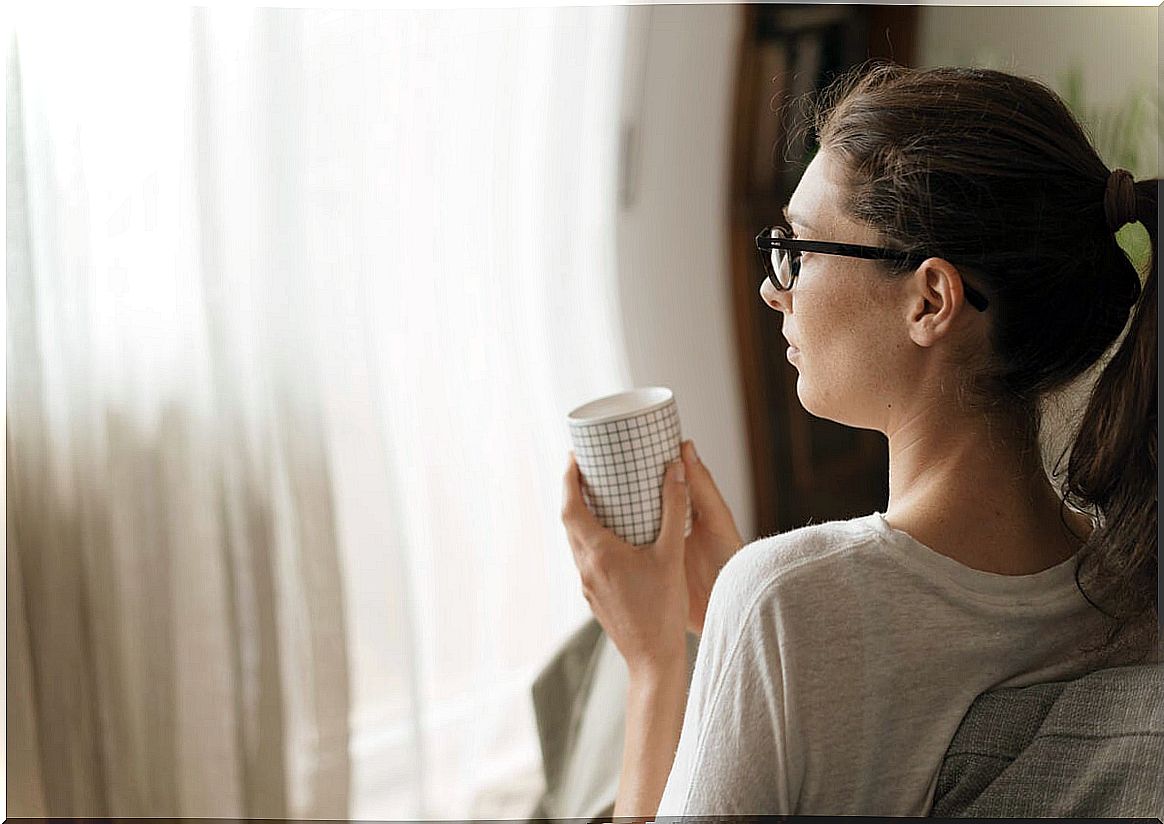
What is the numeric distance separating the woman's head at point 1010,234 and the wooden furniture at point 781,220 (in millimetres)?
323

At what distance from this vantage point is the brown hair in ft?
2.91

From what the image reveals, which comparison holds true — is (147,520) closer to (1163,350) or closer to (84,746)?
(84,746)

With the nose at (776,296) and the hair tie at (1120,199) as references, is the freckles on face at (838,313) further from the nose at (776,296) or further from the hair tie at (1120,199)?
the hair tie at (1120,199)

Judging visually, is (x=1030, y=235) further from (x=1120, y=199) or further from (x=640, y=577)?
(x=640, y=577)

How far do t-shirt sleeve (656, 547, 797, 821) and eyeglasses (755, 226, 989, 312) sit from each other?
27cm

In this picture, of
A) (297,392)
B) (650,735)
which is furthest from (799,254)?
(297,392)

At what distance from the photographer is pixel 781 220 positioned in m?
1.29

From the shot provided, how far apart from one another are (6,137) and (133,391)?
34 cm

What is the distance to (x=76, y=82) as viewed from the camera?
1.36 metres

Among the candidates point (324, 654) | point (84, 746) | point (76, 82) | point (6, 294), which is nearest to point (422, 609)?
point (324, 654)

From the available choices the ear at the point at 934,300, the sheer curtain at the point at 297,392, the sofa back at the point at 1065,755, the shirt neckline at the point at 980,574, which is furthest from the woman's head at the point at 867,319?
the sheer curtain at the point at 297,392

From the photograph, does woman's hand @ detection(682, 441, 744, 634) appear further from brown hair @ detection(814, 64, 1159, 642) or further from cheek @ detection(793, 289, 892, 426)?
brown hair @ detection(814, 64, 1159, 642)

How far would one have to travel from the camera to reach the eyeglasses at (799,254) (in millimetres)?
896

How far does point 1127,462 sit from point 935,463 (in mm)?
191
